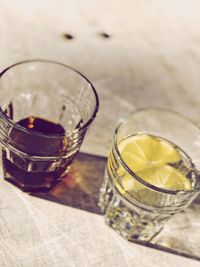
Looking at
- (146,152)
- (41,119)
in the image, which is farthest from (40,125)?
(146,152)

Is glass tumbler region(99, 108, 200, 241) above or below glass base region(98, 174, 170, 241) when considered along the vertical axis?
above

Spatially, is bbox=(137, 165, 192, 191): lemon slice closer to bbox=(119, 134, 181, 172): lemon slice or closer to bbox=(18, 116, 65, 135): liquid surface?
bbox=(119, 134, 181, 172): lemon slice

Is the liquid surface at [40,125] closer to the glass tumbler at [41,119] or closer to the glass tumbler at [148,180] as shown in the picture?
the glass tumbler at [41,119]

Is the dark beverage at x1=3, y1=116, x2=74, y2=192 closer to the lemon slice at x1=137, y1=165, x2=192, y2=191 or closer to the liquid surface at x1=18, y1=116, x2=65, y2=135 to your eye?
the liquid surface at x1=18, y1=116, x2=65, y2=135

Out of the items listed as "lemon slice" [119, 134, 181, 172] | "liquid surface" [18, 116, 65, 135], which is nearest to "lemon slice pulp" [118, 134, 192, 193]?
"lemon slice" [119, 134, 181, 172]

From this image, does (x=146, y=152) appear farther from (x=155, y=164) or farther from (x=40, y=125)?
(x=40, y=125)

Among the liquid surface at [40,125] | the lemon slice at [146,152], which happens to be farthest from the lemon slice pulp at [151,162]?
the liquid surface at [40,125]

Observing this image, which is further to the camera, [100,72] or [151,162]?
[100,72]
